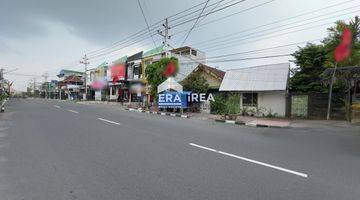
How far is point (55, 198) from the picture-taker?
18.0ft

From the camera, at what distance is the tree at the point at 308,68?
30352mm

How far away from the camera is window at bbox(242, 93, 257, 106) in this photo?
28719 millimetres

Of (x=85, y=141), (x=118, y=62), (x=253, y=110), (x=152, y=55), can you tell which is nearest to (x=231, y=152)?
(x=85, y=141)

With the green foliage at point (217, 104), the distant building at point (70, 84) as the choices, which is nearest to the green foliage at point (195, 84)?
the green foliage at point (217, 104)

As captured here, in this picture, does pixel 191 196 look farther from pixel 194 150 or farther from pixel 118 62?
pixel 118 62

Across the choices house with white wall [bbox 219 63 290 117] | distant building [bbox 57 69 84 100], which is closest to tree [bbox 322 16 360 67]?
house with white wall [bbox 219 63 290 117]

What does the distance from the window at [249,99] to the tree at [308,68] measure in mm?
4753

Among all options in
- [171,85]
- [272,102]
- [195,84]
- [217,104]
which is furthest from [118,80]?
[272,102]

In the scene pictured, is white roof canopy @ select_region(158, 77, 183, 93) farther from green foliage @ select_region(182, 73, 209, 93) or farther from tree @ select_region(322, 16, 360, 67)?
tree @ select_region(322, 16, 360, 67)

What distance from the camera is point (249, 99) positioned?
95.2 feet

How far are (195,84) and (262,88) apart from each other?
6595 mm

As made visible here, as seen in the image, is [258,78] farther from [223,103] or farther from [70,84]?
[70,84]

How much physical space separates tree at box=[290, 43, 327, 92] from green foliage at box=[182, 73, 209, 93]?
7.83m

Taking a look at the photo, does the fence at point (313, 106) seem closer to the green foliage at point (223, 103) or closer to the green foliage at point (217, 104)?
the green foliage at point (223, 103)
